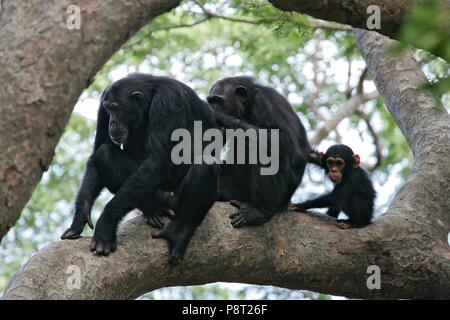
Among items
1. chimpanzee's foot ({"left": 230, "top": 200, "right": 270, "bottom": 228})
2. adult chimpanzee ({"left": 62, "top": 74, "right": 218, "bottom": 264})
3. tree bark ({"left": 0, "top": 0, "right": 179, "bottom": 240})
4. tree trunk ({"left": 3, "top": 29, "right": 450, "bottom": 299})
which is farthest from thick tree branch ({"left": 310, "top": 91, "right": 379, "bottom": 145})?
tree bark ({"left": 0, "top": 0, "right": 179, "bottom": 240})

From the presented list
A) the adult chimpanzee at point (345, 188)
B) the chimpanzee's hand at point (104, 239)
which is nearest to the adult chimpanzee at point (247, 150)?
the adult chimpanzee at point (345, 188)

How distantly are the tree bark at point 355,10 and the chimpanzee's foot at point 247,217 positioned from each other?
1.91 meters

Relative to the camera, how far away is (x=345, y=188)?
303 inches

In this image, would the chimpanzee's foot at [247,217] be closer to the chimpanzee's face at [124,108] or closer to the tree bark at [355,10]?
the chimpanzee's face at [124,108]

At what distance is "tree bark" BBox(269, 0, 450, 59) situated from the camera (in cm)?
544

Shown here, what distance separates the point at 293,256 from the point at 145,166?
159 centimetres

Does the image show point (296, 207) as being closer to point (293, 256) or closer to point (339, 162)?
→ point (339, 162)

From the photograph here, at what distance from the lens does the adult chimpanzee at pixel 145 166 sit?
5.98 meters

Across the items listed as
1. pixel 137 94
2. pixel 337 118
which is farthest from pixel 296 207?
pixel 337 118

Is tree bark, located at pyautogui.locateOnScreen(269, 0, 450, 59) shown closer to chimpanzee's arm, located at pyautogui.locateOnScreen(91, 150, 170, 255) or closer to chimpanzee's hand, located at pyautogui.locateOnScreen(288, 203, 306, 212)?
chimpanzee's arm, located at pyautogui.locateOnScreen(91, 150, 170, 255)

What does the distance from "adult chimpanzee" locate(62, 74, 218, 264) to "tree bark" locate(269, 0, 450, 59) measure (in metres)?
1.67

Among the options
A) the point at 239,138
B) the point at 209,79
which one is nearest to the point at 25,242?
the point at 209,79

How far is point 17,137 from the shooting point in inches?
158
